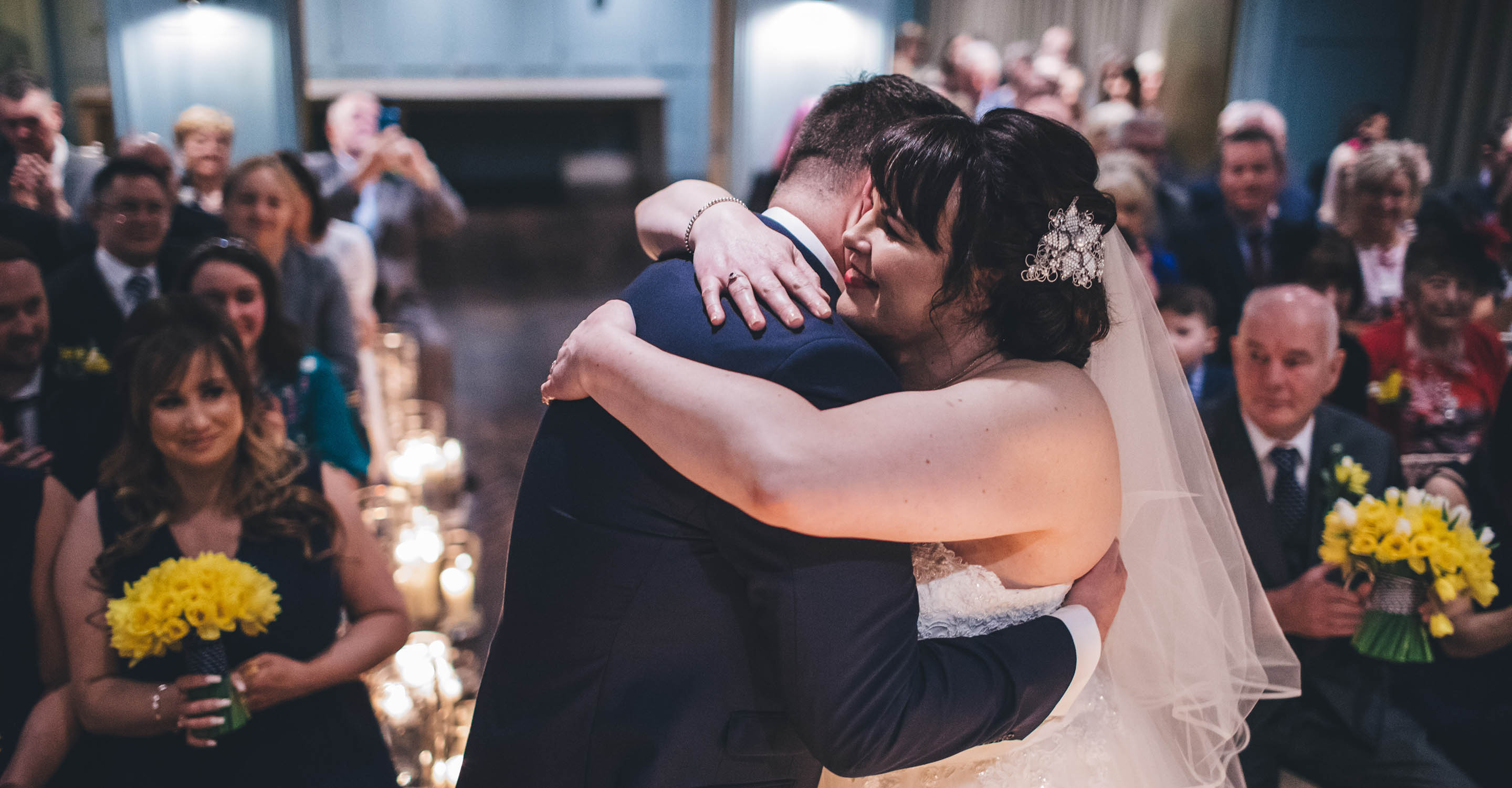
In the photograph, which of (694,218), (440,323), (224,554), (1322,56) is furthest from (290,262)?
(1322,56)

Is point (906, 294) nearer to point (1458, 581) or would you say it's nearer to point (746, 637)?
point (746, 637)

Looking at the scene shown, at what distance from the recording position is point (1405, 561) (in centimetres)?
220

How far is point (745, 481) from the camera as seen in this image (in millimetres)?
1138

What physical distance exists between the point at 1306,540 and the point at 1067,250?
1.65m

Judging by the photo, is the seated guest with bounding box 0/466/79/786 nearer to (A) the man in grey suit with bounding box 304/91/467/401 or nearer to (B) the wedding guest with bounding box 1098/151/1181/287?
(B) the wedding guest with bounding box 1098/151/1181/287

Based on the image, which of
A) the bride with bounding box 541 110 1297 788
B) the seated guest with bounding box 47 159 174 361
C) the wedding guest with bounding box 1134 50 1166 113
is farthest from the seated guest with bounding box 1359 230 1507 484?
the seated guest with bounding box 47 159 174 361

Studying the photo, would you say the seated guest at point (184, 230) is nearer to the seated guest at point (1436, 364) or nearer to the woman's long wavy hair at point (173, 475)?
the woman's long wavy hair at point (173, 475)

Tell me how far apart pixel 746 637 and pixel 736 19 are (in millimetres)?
6876

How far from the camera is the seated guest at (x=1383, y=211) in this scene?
4.50 m

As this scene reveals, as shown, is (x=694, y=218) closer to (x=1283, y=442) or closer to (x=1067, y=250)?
(x=1067, y=250)

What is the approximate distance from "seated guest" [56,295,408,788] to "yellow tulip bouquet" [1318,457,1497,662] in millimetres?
2002

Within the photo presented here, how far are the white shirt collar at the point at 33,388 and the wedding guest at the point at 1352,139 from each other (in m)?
6.10

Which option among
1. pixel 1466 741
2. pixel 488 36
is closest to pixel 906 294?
pixel 1466 741

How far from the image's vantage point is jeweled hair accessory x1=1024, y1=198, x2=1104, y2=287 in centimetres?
134
